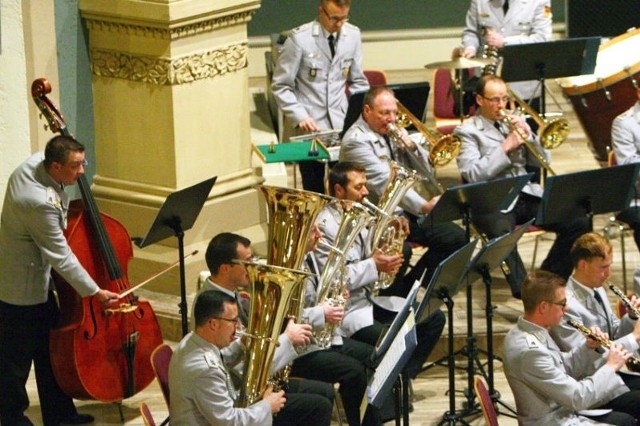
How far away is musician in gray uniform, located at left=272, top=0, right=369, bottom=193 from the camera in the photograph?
8539 mm

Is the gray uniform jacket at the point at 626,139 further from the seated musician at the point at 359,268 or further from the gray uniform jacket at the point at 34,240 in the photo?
the gray uniform jacket at the point at 34,240

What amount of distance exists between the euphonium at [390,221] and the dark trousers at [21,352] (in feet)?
5.49

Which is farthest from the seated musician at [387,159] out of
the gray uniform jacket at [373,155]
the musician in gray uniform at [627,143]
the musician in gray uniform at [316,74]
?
the musician in gray uniform at [627,143]

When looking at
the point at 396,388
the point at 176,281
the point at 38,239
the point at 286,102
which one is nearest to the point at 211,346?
the point at 396,388

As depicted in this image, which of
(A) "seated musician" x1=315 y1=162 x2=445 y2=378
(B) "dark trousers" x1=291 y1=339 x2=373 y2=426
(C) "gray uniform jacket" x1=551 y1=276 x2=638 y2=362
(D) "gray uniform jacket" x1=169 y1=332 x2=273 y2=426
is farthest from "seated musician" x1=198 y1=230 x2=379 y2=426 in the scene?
(C) "gray uniform jacket" x1=551 y1=276 x2=638 y2=362

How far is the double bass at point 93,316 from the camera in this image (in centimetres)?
669

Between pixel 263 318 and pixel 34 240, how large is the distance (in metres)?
1.43

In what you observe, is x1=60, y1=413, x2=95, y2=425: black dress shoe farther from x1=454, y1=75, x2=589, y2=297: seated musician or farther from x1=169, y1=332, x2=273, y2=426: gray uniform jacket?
x1=454, y1=75, x2=589, y2=297: seated musician

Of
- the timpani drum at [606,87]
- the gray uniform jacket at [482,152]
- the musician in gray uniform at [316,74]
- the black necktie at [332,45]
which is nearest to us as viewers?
the gray uniform jacket at [482,152]

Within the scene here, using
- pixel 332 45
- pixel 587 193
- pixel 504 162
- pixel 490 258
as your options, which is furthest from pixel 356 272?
pixel 332 45

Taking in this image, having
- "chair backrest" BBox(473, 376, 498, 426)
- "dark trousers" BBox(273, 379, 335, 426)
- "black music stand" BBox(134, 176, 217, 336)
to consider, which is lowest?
"dark trousers" BBox(273, 379, 335, 426)

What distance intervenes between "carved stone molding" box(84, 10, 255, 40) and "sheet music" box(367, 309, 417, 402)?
2.84m

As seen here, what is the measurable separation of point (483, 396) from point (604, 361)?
3.12 ft

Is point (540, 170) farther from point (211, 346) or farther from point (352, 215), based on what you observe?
point (211, 346)
